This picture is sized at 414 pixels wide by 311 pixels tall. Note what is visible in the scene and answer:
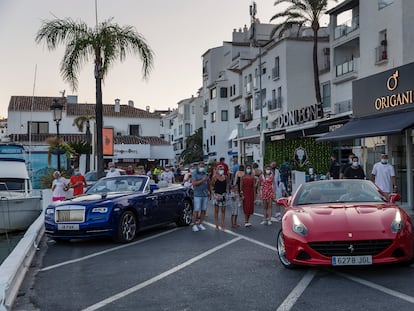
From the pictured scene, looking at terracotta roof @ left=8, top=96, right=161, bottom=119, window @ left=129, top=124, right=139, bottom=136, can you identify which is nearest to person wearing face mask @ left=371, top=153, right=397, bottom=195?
terracotta roof @ left=8, top=96, right=161, bottom=119

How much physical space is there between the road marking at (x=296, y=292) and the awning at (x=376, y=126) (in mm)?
8449

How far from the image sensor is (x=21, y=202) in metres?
17.1

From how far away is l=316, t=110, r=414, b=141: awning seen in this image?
593 inches

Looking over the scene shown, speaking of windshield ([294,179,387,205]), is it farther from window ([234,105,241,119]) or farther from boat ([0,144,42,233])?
window ([234,105,241,119])

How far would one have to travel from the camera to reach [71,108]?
62938mm

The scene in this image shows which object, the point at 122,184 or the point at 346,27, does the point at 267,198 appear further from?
the point at 346,27

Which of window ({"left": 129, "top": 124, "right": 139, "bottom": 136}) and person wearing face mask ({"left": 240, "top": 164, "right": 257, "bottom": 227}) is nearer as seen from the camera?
person wearing face mask ({"left": 240, "top": 164, "right": 257, "bottom": 227})

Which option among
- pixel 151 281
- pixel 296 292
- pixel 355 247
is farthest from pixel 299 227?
pixel 151 281

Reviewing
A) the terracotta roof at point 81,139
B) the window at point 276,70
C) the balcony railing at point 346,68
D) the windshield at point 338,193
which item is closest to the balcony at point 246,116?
the window at point 276,70

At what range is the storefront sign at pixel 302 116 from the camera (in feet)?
82.5

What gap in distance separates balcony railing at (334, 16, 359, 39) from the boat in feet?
88.7

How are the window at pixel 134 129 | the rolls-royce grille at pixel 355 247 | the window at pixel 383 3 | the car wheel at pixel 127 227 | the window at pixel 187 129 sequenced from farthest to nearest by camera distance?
the window at pixel 187 129 < the window at pixel 134 129 < the window at pixel 383 3 < the car wheel at pixel 127 227 < the rolls-royce grille at pixel 355 247

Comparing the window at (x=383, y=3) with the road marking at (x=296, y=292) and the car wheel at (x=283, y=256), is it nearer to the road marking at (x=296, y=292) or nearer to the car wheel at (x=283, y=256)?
the car wheel at (x=283, y=256)

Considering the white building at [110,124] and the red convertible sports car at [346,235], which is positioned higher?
the white building at [110,124]
